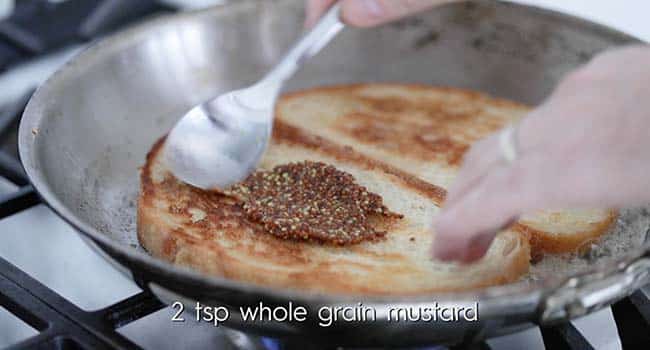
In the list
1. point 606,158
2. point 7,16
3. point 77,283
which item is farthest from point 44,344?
point 7,16

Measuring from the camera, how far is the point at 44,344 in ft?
2.83

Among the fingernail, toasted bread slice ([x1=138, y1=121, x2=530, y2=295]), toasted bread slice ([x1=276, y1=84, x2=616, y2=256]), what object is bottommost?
toasted bread slice ([x1=276, y1=84, x2=616, y2=256])

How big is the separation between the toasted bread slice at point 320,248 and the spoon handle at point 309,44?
0.50 ft

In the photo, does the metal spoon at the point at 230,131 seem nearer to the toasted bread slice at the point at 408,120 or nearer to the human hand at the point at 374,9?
the human hand at the point at 374,9

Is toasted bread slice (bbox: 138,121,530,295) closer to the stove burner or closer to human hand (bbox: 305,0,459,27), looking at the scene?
human hand (bbox: 305,0,459,27)

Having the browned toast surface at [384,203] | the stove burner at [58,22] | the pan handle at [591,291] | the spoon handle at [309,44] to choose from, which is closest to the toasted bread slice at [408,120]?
the browned toast surface at [384,203]

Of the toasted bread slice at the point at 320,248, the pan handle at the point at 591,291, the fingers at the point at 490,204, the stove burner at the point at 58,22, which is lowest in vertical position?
the toasted bread slice at the point at 320,248

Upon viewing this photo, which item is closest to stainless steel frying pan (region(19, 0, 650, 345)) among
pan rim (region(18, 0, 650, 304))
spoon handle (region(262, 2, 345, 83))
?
pan rim (region(18, 0, 650, 304))

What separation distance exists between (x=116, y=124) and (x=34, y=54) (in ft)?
1.25

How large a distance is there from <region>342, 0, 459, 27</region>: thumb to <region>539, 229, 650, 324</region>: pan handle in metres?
0.49

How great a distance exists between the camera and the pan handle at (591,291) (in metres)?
0.72

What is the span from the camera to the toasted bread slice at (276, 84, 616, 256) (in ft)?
3.90

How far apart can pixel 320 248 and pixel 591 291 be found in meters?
0.31

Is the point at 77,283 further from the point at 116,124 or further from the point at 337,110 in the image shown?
the point at 337,110
